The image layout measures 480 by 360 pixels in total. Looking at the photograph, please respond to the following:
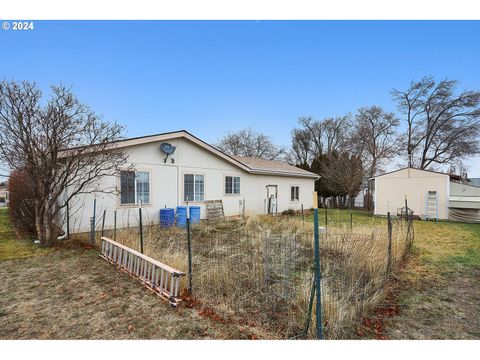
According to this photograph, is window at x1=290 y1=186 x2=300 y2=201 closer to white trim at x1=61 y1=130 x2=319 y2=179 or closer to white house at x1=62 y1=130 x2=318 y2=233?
white trim at x1=61 y1=130 x2=319 y2=179

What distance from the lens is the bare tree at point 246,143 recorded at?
33719 mm

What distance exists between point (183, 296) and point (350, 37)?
6396 millimetres

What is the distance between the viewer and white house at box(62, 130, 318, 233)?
27.7 feet

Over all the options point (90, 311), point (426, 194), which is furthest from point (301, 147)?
point (90, 311)

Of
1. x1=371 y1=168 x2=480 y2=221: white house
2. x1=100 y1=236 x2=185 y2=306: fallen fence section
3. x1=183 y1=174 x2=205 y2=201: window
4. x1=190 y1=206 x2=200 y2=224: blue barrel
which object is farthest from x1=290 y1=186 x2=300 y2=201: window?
x1=100 y1=236 x2=185 y2=306: fallen fence section

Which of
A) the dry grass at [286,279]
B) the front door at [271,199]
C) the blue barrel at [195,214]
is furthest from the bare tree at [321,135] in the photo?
the dry grass at [286,279]

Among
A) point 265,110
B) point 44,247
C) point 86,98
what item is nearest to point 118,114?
point 86,98

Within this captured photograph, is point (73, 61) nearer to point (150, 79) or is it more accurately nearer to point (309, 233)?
point (150, 79)

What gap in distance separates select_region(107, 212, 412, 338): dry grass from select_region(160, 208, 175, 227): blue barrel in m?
2.58

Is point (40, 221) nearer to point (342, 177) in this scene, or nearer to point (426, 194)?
point (426, 194)

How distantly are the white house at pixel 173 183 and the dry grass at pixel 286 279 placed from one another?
268cm

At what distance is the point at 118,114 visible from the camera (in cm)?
786

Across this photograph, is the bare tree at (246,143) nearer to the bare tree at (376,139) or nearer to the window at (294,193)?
Answer: the bare tree at (376,139)

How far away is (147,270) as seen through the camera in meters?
4.47
